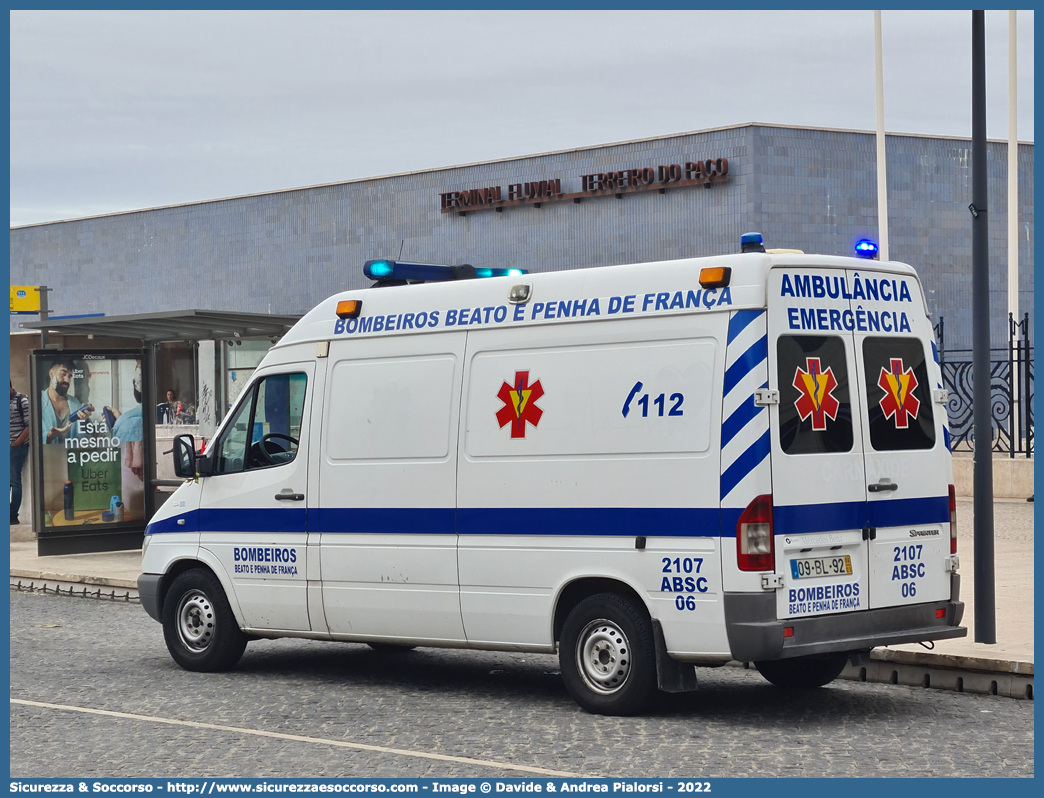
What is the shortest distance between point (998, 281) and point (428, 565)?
32.3 m

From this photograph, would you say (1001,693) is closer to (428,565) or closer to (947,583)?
(947,583)

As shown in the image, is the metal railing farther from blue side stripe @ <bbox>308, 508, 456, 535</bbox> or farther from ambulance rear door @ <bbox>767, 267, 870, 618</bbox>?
blue side stripe @ <bbox>308, 508, 456, 535</bbox>

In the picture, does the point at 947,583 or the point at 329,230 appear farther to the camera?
the point at 329,230

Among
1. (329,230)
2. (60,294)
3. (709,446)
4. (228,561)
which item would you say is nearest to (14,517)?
(228,561)

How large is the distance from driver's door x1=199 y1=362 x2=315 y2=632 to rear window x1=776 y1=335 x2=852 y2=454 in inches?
132

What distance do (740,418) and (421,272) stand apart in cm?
327

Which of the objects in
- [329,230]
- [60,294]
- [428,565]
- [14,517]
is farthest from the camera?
[60,294]

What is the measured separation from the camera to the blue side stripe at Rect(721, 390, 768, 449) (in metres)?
7.80

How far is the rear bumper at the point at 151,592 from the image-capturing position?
1052 cm

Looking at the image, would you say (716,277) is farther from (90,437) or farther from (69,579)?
(90,437)

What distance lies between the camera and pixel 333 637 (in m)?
9.65

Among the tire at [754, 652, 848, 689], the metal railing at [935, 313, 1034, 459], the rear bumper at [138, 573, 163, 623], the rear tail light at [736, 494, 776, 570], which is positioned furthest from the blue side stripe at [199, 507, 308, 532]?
the metal railing at [935, 313, 1034, 459]

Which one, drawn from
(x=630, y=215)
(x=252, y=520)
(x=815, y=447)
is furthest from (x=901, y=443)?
(x=630, y=215)

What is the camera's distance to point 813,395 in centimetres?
810
